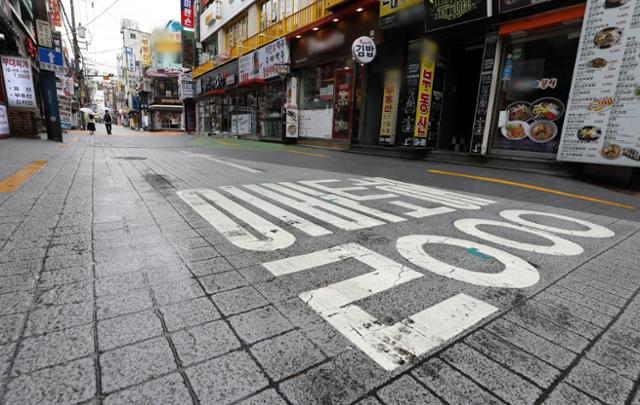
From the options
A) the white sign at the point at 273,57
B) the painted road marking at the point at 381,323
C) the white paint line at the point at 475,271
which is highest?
the white sign at the point at 273,57

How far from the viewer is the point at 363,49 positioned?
1052 centimetres

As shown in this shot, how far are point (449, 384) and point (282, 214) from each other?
2.51 meters

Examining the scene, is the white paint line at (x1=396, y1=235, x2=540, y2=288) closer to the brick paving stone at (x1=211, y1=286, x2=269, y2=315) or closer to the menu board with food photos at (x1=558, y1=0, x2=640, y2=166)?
the brick paving stone at (x1=211, y1=286, x2=269, y2=315)

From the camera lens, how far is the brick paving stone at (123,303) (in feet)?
5.23

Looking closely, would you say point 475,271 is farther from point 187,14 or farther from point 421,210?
point 187,14

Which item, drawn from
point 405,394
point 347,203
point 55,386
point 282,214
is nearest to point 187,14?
point 347,203

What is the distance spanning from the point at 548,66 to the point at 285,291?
30.1 ft

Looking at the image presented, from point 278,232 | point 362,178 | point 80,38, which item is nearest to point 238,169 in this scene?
point 362,178

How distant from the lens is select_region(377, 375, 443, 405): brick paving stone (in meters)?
1.13

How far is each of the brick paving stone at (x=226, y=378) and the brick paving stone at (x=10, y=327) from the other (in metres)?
0.87

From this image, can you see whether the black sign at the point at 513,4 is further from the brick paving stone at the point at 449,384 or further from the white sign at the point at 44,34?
the white sign at the point at 44,34

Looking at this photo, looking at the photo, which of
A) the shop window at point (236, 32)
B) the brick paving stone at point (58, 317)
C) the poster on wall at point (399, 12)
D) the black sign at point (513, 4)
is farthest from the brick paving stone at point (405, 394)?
the shop window at point (236, 32)

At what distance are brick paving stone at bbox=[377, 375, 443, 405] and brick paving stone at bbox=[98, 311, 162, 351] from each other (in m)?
1.06

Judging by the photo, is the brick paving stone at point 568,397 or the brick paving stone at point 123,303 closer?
the brick paving stone at point 568,397
